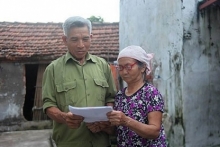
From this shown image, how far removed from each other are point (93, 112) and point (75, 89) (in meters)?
0.48

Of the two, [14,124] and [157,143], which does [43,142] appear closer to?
[14,124]

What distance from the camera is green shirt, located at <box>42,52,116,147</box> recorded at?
223 cm

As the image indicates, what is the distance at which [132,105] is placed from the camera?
2.06 meters

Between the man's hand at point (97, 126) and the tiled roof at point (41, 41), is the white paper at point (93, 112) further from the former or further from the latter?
the tiled roof at point (41, 41)

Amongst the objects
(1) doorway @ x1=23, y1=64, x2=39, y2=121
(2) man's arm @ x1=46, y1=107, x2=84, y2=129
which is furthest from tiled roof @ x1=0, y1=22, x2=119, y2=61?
(2) man's arm @ x1=46, y1=107, x2=84, y2=129

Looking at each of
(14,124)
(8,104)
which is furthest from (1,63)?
(14,124)

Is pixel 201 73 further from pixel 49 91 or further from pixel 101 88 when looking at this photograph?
pixel 49 91

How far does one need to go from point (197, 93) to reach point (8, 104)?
7137 mm

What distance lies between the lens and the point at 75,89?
2244 mm

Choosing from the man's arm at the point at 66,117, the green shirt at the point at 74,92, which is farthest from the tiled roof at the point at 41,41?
the man's arm at the point at 66,117

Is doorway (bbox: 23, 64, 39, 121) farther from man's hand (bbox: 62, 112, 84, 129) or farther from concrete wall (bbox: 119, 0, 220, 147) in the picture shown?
man's hand (bbox: 62, 112, 84, 129)

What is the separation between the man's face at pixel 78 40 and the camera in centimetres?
220

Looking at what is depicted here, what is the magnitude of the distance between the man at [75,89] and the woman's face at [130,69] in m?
0.28

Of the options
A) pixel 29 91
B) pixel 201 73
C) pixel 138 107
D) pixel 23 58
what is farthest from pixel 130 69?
pixel 29 91
